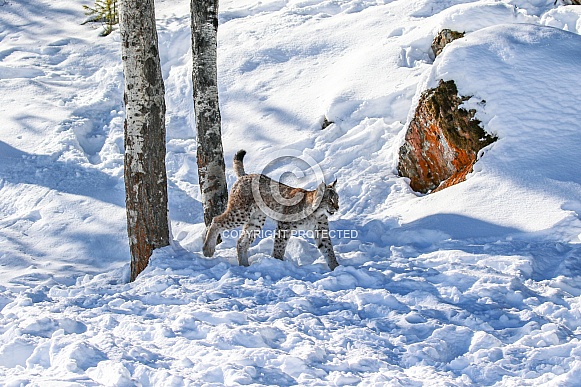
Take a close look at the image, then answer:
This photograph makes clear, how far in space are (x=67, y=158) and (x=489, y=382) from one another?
894 cm

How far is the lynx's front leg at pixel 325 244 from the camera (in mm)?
6785

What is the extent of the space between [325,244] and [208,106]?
8.16 ft

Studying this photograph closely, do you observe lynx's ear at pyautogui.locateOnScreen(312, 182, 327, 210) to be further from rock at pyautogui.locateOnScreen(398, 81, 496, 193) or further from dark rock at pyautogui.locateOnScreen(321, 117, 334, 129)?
dark rock at pyautogui.locateOnScreen(321, 117, 334, 129)

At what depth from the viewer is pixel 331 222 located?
830 centimetres

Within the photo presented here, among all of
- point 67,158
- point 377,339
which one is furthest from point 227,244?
point 67,158

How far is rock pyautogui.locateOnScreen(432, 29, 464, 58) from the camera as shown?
10.8 meters

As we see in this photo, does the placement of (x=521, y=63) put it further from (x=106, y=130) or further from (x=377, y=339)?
(x=106, y=130)

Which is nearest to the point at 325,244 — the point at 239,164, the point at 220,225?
the point at 220,225

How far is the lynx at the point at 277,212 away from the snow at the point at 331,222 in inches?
12.1

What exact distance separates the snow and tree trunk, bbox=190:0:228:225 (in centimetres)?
70

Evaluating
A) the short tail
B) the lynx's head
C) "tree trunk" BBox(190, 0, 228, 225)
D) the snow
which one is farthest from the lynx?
"tree trunk" BBox(190, 0, 228, 225)

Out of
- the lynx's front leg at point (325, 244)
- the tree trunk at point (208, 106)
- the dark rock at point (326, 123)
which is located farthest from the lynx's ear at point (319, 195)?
the dark rock at point (326, 123)

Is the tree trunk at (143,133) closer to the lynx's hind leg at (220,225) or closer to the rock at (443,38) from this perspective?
the lynx's hind leg at (220,225)

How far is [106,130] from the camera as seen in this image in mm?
12320
